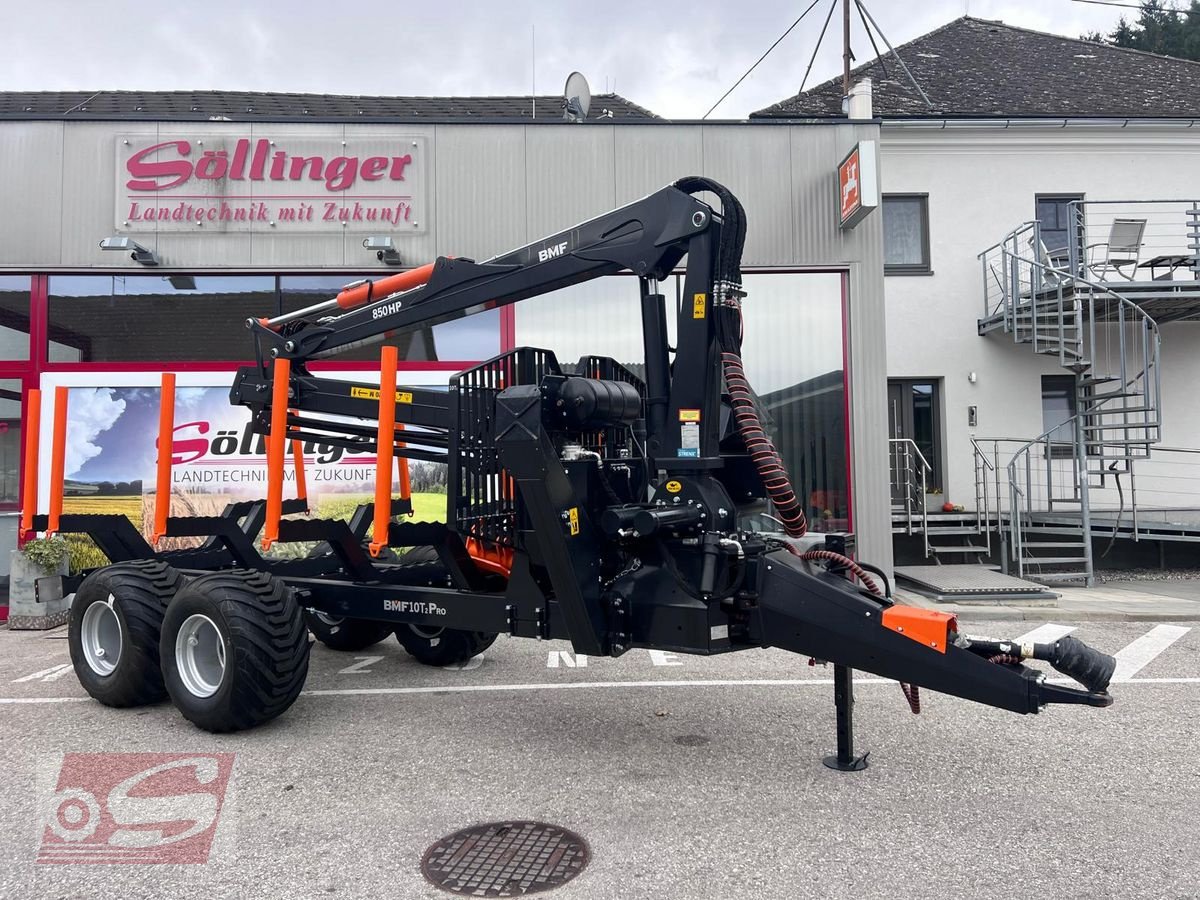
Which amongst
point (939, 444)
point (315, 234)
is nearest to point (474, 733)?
point (315, 234)

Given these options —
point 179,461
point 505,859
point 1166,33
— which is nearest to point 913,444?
point 179,461

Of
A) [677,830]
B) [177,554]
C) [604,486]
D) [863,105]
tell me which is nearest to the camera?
[677,830]

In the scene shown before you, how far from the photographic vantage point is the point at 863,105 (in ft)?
40.3

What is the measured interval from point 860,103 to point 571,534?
968cm

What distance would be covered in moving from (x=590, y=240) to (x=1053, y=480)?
11.6m

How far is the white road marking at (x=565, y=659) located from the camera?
730cm

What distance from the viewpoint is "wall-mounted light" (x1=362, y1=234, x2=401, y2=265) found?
10516 mm

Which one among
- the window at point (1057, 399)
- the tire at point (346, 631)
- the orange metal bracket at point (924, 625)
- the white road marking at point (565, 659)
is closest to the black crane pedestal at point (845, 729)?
the orange metal bracket at point (924, 625)

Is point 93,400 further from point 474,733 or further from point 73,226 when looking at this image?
point 474,733

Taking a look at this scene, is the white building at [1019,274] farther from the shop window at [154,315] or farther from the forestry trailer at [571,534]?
the shop window at [154,315]

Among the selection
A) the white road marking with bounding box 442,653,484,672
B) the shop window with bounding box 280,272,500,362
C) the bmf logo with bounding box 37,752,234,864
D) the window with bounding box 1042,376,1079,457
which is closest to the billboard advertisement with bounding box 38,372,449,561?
the shop window with bounding box 280,272,500,362

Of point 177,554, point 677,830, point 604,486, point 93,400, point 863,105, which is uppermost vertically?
point 863,105

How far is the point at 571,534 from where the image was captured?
191 inches

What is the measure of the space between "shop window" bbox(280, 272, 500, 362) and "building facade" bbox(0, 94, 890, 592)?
26 millimetres
